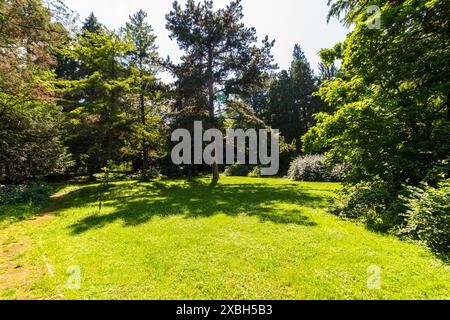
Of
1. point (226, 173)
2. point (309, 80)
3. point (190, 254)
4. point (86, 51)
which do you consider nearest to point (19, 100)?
point (86, 51)

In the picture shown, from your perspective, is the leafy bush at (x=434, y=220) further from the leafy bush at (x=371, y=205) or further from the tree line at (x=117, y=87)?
the tree line at (x=117, y=87)

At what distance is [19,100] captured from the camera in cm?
1242

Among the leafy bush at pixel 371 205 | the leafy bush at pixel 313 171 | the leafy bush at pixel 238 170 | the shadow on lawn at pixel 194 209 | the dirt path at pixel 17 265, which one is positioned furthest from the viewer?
the leafy bush at pixel 238 170

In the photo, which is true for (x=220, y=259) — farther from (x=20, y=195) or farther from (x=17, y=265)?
(x=20, y=195)

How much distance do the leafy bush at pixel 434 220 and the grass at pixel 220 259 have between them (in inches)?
12.5

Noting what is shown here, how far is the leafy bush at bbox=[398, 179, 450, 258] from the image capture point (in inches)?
185

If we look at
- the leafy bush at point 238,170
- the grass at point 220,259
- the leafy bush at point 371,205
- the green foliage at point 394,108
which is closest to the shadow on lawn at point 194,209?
the grass at point 220,259

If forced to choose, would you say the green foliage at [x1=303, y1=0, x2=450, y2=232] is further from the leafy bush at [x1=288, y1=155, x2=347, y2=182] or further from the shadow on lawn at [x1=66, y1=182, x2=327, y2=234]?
the leafy bush at [x1=288, y1=155, x2=347, y2=182]

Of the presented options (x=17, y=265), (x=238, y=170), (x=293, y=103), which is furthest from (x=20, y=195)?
(x=293, y=103)

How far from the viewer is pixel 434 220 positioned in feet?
16.0

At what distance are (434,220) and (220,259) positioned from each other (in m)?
4.71

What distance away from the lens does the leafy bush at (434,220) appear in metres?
4.70

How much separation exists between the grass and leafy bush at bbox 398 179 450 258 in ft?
1.04
